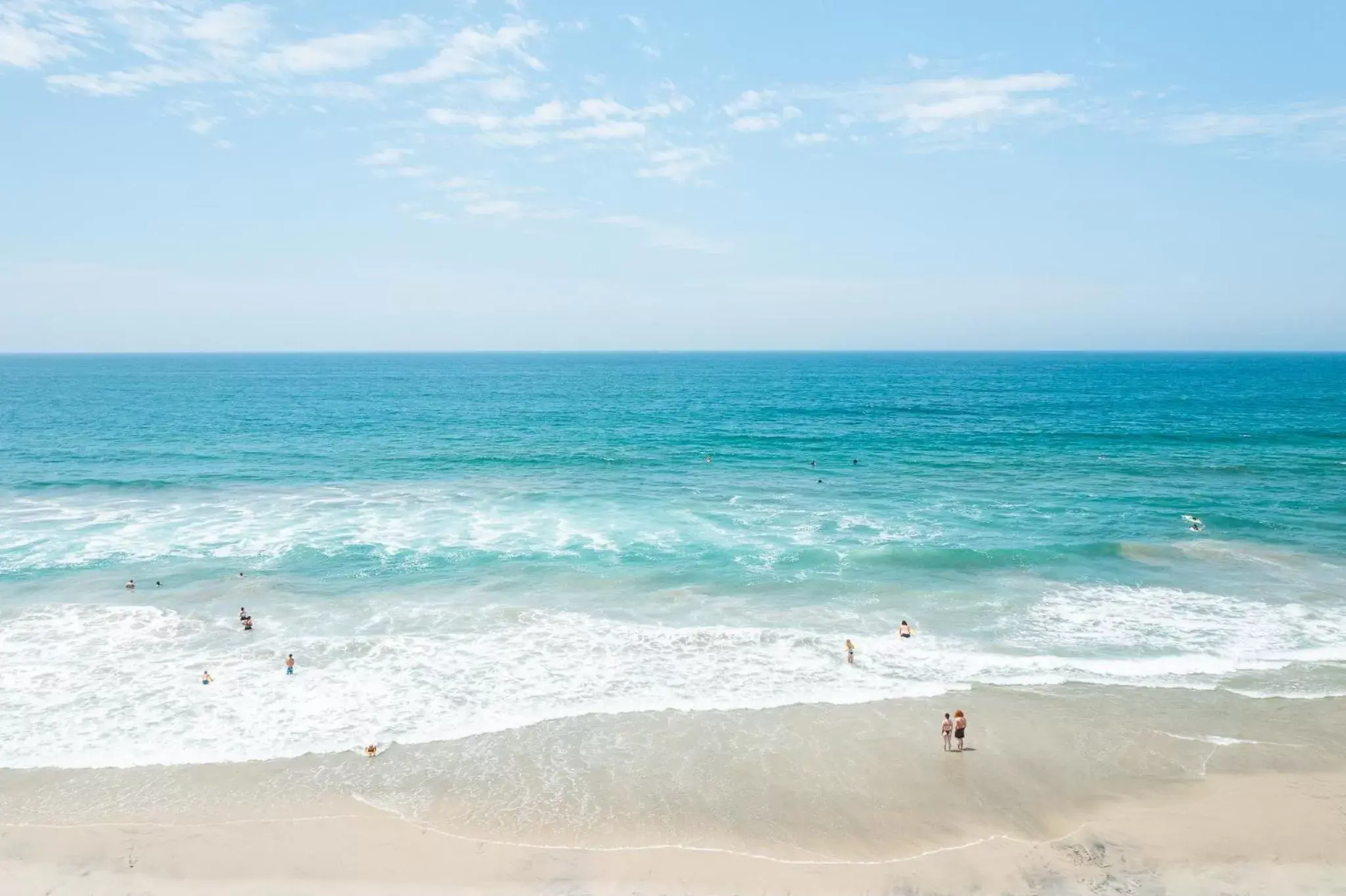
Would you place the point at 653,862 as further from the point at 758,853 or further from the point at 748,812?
the point at 748,812

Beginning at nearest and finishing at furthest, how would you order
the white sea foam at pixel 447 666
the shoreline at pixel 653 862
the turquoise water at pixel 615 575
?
the shoreline at pixel 653 862 < the white sea foam at pixel 447 666 < the turquoise water at pixel 615 575

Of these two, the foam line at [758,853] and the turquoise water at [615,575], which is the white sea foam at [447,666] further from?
the foam line at [758,853]

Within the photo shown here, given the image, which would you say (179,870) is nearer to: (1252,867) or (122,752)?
(122,752)

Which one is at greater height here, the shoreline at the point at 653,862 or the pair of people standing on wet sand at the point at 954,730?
the pair of people standing on wet sand at the point at 954,730

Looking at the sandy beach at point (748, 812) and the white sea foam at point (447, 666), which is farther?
the white sea foam at point (447, 666)

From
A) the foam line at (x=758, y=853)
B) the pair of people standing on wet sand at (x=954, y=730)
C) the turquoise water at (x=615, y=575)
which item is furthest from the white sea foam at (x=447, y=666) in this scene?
the foam line at (x=758, y=853)

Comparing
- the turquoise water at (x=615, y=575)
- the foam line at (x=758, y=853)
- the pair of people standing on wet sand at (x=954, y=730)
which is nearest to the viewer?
the foam line at (x=758, y=853)
